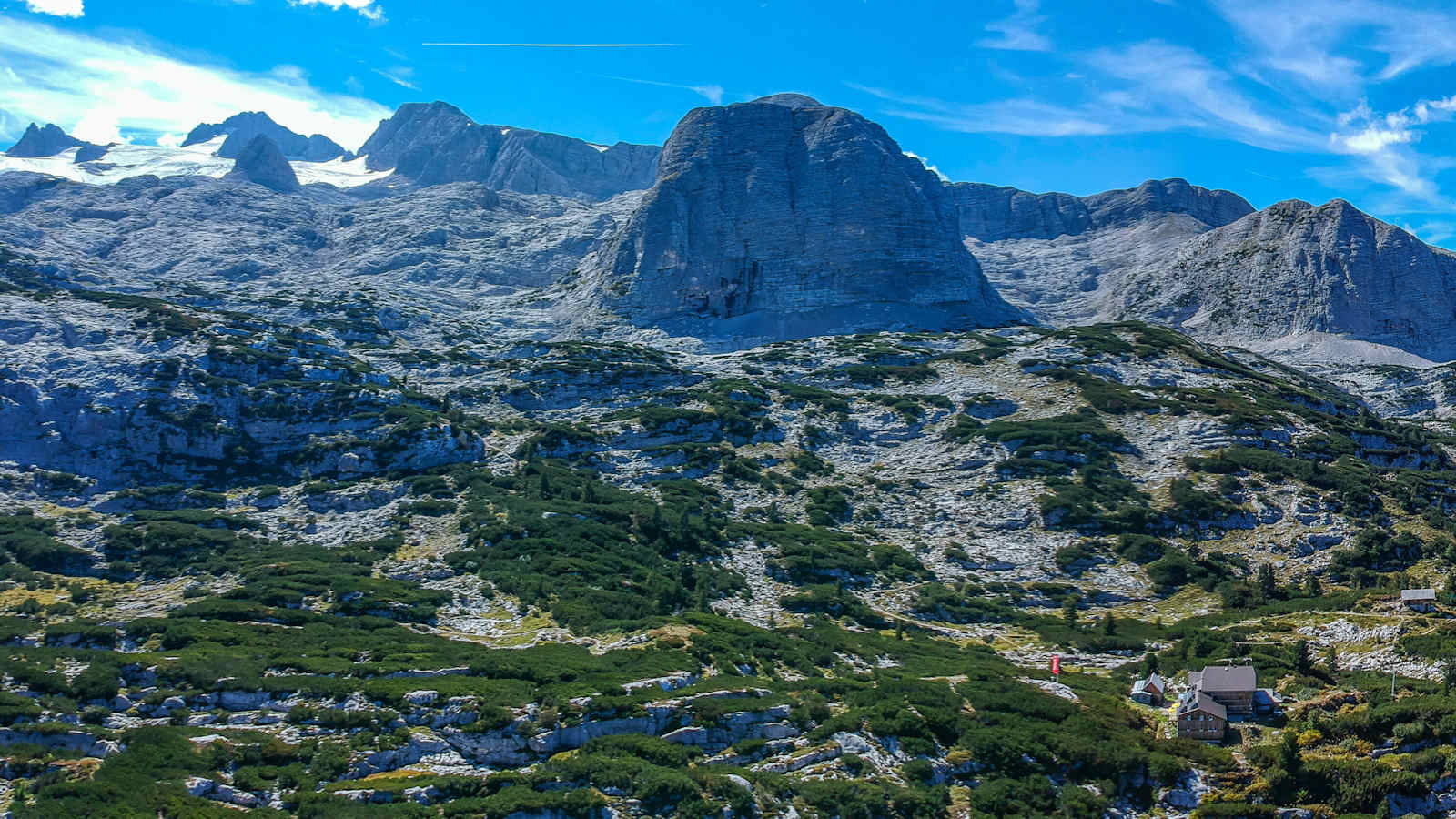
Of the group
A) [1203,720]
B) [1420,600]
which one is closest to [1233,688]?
[1203,720]

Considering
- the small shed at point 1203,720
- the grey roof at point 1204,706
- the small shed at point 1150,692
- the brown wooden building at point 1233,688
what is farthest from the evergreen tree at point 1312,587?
the small shed at point 1203,720

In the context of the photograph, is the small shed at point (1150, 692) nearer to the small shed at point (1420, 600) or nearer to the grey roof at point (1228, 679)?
the grey roof at point (1228, 679)

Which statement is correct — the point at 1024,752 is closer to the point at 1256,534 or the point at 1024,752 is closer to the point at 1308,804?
the point at 1308,804

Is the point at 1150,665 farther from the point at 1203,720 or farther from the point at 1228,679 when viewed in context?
the point at 1203,720

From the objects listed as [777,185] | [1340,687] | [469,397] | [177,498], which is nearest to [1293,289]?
[777,185]

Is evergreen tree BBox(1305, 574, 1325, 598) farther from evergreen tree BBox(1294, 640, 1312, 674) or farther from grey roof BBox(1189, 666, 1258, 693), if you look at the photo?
grey roof BBox(1189, 666, 1258, 693)
